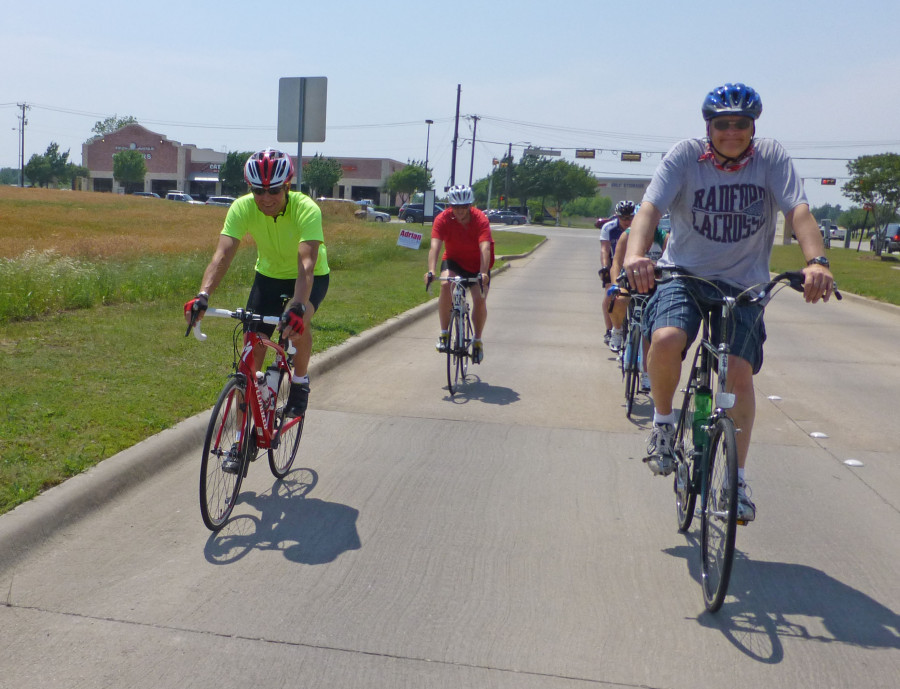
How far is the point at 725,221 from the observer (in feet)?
13.5

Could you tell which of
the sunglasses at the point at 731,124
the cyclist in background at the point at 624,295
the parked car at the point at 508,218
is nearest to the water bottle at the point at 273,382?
the sunglasses at the point at 731,124

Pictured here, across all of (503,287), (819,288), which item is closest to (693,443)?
(819,288)

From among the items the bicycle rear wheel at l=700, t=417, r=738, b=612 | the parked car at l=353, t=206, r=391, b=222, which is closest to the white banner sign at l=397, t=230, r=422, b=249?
the bicycle rear wheel at l=700, t=417, r=738, b=612

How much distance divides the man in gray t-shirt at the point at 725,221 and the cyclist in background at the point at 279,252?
182 centimetres

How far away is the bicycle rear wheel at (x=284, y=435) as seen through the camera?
5.23 meters

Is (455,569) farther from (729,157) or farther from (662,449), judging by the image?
(729,157)

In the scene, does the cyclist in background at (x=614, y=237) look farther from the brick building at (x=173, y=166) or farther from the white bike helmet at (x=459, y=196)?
the brick building at (x=173, y=166)

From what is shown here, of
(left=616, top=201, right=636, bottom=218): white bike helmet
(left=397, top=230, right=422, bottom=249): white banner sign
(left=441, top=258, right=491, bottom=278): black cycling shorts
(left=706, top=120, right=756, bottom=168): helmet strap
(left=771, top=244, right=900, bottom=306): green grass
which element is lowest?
(left=771, top=244, right=900, bottom=306): green grass

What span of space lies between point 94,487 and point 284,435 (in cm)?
117

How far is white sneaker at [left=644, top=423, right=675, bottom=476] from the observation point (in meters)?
4.32

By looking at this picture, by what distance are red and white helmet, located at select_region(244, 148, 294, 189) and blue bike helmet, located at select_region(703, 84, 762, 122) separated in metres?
2.30

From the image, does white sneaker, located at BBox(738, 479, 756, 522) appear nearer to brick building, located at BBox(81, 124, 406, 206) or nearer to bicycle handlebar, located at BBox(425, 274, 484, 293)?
bicycle handlebar, located at BBox(425, 274, 484, 293)

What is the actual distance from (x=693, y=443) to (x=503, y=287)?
1630cm

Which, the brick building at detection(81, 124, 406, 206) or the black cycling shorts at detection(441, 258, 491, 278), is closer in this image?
the black cycling shorts at detection(441, 258, 491, 278)
